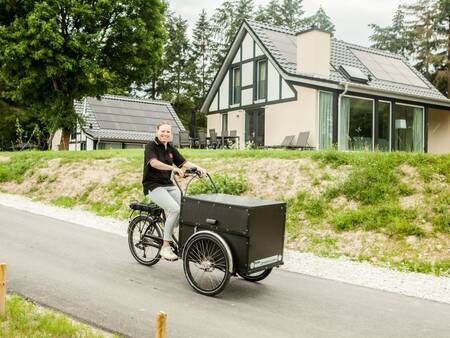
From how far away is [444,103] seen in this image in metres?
24.3

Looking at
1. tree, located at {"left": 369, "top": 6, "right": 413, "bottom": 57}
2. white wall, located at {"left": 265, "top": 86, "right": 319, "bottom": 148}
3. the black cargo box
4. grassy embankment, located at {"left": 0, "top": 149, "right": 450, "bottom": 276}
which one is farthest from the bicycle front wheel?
tree, located at {"left": 369, "top": 6, "right": 413, "bottom": 57}

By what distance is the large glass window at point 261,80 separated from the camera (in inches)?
968

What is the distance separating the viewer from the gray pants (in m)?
6.45

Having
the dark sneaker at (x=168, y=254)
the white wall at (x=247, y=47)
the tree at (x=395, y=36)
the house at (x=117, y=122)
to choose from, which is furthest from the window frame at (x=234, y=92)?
the tree at (x=395, y=36)

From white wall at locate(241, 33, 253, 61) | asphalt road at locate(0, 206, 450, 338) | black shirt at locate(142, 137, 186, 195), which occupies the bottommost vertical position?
asphalt road at locate(0, 206, 450, 338)

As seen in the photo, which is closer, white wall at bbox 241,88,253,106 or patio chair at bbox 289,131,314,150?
patio chair at bbox 289,131,314,150

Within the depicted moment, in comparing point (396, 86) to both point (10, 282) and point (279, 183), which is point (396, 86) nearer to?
point (279, 183)

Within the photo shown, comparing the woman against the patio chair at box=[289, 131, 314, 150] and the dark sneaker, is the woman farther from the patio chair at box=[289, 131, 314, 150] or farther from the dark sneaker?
the patio chair at box=[289, 131, 314, 150]

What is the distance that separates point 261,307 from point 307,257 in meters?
3.14

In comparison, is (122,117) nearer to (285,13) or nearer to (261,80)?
(261,80)

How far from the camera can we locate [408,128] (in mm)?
23562

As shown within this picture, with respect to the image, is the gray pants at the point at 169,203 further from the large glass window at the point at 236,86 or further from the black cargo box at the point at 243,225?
the large glass window at the point at 236,86

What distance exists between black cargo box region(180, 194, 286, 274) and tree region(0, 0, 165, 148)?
17.8 m

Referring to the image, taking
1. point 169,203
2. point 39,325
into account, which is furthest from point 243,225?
point 39,325
